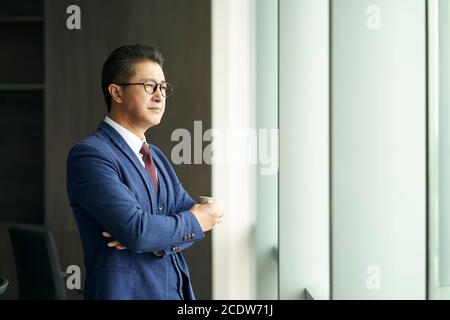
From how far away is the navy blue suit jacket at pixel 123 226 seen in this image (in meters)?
1.26

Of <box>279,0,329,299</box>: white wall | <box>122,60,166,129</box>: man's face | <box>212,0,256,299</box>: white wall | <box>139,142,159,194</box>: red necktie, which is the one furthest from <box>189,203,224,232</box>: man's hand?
<box>212,0,256,299</box>: white wall

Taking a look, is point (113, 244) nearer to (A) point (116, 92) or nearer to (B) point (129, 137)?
(B) point (129, 137)

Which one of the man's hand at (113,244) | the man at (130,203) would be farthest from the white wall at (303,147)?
the man's hand at (113,244)

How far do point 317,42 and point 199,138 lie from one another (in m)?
→ 0.76

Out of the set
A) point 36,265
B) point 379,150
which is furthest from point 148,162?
point 36,265

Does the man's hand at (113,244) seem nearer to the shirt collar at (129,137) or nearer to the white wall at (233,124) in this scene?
the shirt collar at (129,137)

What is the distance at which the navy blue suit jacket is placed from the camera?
1265 mm

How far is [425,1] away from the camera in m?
1.46

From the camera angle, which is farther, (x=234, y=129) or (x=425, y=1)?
(x=234, y=129)

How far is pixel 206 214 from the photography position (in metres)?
1.37

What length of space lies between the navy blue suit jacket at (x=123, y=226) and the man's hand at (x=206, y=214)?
2 centimetres

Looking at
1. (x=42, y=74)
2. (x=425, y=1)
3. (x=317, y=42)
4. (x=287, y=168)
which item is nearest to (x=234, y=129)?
(x=287, y=168)

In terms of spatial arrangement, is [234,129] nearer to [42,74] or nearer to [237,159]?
[237,159]

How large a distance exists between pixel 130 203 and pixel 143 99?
0.26 m
